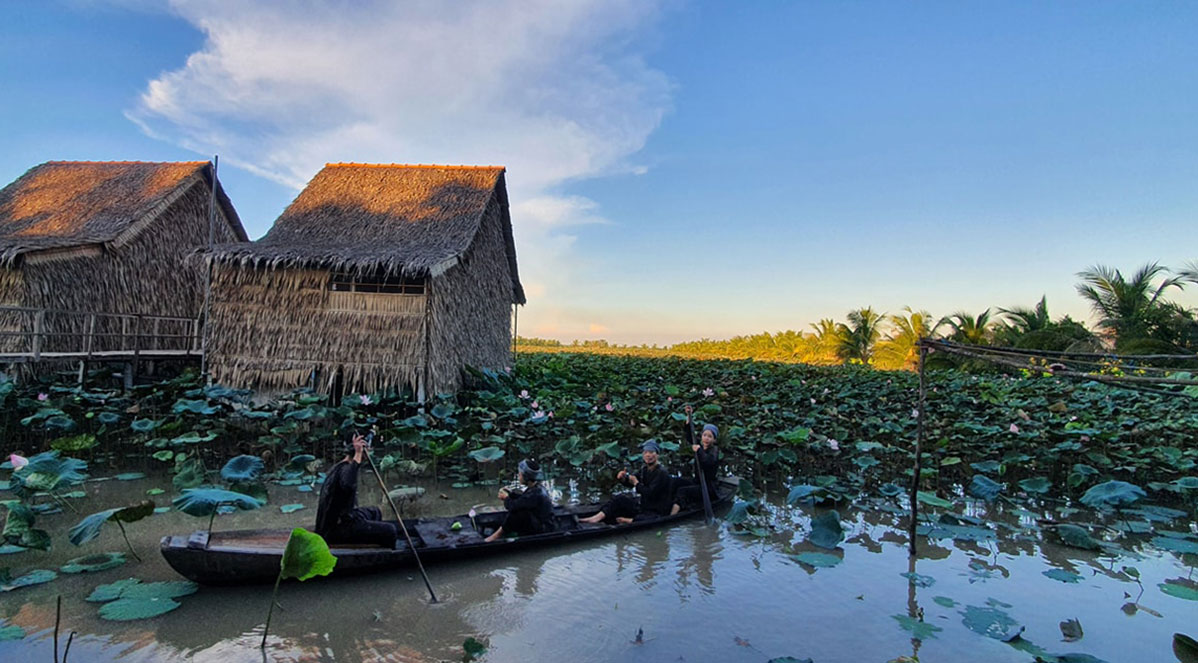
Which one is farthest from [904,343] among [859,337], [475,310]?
[475,310]

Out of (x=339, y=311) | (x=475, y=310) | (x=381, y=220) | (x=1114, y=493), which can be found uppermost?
(x=381, y=220)

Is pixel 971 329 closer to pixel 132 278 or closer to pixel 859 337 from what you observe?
pixel 859 337

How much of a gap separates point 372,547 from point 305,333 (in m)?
7.15

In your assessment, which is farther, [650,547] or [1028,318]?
[1028,318]

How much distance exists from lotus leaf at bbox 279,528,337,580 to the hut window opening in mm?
7947

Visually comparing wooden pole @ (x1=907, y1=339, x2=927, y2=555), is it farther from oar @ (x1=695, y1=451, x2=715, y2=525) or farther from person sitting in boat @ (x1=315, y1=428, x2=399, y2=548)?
Answer: person sitting in boat @ (x1=315, y1=428, x2=399, y2=548)

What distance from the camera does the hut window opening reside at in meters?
11.0

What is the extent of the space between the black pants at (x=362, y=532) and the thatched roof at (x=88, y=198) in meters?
10.2

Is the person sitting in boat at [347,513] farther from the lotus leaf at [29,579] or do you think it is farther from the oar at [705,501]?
the oar at [705,501]

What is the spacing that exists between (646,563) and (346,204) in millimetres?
10693

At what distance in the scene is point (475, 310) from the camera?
523 inches

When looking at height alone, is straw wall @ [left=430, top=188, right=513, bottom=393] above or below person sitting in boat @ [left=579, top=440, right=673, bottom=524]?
above

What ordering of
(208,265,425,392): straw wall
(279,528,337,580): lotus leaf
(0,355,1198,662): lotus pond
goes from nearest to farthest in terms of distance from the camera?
(279,528,337,580): lotus leaf
(0,355,1198,662): lotus pond
(208,265,425,392): straw wall

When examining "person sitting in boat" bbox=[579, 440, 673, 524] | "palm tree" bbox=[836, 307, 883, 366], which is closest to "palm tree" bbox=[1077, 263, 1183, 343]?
"palm tree" bbox=[836, 307, 883, 366]
